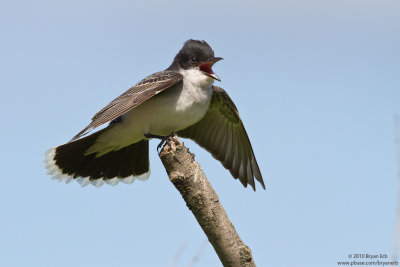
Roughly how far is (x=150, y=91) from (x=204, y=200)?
228 centimetres

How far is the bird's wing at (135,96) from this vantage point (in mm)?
6320

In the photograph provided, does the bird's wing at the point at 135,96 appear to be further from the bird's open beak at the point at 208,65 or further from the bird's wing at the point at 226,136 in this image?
the bird's wing at the point at 226,136

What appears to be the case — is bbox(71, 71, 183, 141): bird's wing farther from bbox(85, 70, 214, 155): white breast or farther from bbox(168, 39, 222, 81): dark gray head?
bbox(168, 39, 222, 81): dark gray head

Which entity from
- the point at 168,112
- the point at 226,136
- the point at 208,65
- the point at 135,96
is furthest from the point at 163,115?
the point at 226,136

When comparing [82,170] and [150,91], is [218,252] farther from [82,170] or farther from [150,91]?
[82,170]

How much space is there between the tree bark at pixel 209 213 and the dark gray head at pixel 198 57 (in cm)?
266

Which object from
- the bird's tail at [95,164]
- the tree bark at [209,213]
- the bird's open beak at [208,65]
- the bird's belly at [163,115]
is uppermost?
the bird's open beak at [208,65]

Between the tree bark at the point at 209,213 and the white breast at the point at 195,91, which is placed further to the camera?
the white breast at the point at 195,91

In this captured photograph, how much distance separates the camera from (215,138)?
8.28m

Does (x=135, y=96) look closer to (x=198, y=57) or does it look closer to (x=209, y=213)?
(x=198, y=57)

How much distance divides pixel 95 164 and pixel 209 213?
3642mm

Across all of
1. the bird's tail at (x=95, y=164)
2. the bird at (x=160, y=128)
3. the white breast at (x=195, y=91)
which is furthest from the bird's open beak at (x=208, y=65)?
the bird's tail at (x=95, y=164)

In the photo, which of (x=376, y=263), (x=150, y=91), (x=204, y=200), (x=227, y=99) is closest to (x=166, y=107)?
(x=150, y=91)

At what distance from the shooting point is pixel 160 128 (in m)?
6.70
